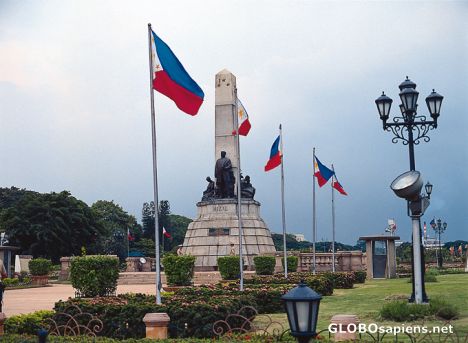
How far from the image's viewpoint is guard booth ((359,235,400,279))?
3222cm

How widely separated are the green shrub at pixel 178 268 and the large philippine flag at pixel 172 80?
36.0 ft

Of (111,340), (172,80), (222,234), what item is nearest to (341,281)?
(172,80)

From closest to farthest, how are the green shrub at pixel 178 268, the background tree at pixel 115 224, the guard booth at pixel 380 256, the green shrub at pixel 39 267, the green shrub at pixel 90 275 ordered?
the green shrub at pixel 90 275 → the green shrub at pixel 178 268 → the guard booth at pixel 380 256 → the green shrub at pixel 39 267 → the background tree at pixel 115 224

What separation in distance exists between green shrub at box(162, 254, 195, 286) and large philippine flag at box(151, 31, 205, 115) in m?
11.0

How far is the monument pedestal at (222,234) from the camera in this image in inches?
1497

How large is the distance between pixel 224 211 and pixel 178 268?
1580 cm

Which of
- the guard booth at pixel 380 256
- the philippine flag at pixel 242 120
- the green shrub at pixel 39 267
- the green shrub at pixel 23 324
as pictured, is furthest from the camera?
the green shrub at pixel 39 267

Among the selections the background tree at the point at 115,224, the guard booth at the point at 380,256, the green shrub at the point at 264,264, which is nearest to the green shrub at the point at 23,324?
the green shrub at the point at 264,264

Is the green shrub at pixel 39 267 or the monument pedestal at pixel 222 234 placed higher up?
the monument pedestal at pixel 222 234

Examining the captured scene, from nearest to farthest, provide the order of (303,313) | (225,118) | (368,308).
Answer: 1. (303,313)
2. (368,308)
3. (225,118)

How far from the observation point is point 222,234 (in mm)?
38656

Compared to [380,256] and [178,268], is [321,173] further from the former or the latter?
[380,256]

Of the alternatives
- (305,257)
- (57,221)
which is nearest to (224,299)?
(305,257)

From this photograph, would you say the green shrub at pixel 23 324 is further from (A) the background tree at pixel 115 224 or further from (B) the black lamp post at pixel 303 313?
(A) the background tree at pixel 115 224
